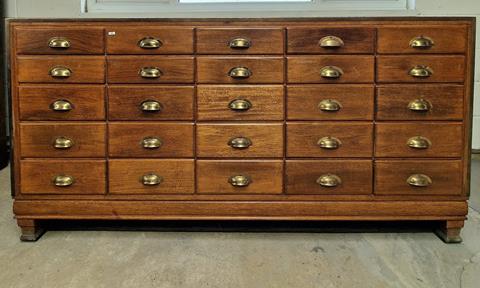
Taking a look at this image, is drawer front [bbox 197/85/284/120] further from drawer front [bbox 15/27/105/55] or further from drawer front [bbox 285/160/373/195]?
drawer front [bbox 15/27/105/55]

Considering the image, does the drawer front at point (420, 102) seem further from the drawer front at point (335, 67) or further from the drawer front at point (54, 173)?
the drawer front at point (54, 173)

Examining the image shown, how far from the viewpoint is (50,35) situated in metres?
2.08

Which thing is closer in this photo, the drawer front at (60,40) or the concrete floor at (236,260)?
the concrete floor at (236,260)

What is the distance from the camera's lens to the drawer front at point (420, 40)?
2055mm

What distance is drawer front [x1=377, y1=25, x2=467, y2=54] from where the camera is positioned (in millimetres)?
2055

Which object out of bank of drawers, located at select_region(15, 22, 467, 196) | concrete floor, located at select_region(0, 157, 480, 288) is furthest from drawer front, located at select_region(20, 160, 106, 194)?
concrete floor, located at select_region(0, 157, 480, 288)

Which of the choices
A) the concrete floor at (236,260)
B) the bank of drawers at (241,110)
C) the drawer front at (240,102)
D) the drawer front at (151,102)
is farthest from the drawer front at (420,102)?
the drawer front at (151,102)

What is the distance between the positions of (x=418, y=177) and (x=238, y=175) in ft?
2.74

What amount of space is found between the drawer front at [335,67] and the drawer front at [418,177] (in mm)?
413

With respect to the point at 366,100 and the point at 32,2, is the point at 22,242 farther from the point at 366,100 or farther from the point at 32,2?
the point at 32,2

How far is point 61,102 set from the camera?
2.10 meters

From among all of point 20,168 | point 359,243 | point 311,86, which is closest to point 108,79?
point 20,168

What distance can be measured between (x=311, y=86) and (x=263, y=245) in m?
0.77

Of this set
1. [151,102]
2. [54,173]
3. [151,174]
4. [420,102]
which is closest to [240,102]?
[151,102]
